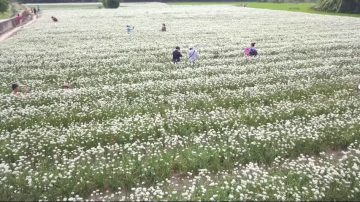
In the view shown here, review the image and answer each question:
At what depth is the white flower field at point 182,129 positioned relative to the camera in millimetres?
8852

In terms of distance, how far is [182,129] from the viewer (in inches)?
489

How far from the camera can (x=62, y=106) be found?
15.3m

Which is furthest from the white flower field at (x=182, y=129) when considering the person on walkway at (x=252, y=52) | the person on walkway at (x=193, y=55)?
the person on walkway at (x=252, y=52)

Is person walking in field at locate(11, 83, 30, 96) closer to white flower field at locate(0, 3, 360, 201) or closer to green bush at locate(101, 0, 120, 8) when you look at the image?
white flower field at locate(0, 3, 360, 201)

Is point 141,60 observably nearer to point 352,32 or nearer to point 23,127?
point 23,127

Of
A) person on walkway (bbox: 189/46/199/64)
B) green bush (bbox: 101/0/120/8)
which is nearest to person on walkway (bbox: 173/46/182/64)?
person on walkway (bbox: 189/46/199/64)

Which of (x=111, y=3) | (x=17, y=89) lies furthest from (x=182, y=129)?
(x=111, y=3)

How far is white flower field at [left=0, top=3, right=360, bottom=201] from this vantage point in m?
8.85

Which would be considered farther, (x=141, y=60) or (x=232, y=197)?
(x=141, y=60)

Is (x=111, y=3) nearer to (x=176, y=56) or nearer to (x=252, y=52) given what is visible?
(x=252, y=52)

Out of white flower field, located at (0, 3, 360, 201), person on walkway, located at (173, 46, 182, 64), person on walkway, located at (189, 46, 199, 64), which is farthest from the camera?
person on walkway, located at (173, 46, 182, 64)

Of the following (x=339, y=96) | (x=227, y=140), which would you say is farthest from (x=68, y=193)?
(x=339, y=96)

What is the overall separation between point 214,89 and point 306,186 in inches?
372

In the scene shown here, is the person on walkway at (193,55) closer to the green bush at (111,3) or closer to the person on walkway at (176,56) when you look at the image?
the person on walkway at (176,56)
